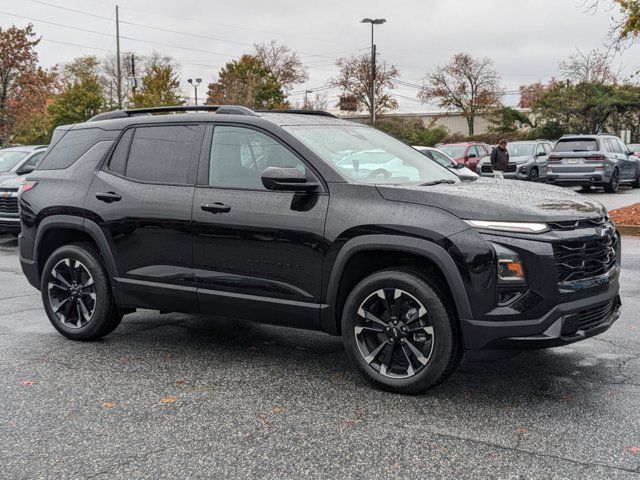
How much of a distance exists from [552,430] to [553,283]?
2.68ft

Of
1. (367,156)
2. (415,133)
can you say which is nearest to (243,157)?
(367,156)

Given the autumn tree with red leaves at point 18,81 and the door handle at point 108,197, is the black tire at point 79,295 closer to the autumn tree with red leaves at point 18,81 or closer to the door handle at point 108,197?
the door handle at point 108,197

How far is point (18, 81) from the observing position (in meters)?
33.6

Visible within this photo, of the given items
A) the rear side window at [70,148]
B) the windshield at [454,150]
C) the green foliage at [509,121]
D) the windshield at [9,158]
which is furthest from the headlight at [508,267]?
the green foliage at [509,121]

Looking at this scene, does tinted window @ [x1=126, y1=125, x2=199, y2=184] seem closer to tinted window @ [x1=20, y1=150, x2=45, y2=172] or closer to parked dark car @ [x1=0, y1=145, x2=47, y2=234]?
parked dark car @ [x1=0, y1=145, x2=47, y2=234]

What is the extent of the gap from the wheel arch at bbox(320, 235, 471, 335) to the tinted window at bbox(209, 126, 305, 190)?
78 cm

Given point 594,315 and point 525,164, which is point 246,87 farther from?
point 594,315

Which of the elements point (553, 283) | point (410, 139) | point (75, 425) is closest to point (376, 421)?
point (553, 283)

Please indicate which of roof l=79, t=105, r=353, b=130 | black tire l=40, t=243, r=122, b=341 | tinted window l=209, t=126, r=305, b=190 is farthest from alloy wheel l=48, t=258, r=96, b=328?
tinted window l=209, t=126, r=305, b=190

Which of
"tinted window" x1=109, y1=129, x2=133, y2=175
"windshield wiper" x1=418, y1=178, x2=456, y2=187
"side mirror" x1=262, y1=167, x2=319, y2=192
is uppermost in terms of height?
"tinted window" x1=109, y1=129, x2=133, y2=175

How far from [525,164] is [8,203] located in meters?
15.9

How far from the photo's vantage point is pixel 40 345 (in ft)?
19.1

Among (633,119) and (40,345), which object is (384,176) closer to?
(40,345)

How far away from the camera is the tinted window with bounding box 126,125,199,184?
5.35 meters
